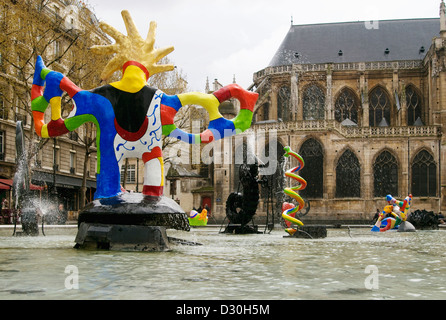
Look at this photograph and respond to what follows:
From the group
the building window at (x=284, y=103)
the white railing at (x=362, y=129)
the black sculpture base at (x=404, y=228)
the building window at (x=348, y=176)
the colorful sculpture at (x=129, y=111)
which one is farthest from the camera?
the building window at (x=284, y=103)

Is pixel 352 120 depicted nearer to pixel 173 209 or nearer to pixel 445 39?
Answer: pixel 445 39

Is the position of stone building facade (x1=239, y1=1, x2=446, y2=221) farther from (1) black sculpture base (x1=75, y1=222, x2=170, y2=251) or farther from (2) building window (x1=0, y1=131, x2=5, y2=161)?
(1) black sculpture base (x1=75, y1=222, x2=170, y2=251)

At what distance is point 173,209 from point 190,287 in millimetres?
4096

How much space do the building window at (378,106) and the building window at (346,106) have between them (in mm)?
1313

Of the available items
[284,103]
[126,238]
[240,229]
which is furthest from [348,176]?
[126,238]

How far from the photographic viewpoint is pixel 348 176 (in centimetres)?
4134

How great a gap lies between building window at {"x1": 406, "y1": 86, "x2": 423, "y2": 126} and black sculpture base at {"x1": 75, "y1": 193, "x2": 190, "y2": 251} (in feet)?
143

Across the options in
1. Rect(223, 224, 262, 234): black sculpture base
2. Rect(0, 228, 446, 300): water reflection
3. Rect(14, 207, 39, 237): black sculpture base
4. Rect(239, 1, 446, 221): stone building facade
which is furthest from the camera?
Rect(239, 1, 446, 221): stone building facade

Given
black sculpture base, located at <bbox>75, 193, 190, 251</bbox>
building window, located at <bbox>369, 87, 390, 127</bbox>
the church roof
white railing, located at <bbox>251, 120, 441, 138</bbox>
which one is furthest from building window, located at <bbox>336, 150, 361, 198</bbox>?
black sculpture base, located at <bbox>75, 193, 190, 251</bbox>

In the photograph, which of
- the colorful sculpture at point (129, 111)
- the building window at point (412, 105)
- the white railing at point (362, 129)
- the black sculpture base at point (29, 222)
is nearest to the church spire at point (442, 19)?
the building window at point (412, 105)

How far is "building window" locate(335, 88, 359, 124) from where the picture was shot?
161 ft

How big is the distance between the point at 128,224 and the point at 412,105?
4437 cm

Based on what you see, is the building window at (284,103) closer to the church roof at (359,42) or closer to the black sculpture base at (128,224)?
the church roof at (359,42)

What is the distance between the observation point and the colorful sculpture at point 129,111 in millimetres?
8422
